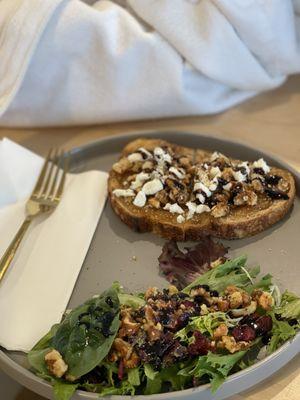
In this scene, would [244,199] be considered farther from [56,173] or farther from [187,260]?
[56,173]

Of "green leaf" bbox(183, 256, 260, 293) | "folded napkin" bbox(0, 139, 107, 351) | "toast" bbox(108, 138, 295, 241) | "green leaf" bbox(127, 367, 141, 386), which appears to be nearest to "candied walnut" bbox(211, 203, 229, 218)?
"toast" bbox(108, 138, 295, 241)

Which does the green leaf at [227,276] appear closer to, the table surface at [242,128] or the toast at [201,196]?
the toast at [201,196]

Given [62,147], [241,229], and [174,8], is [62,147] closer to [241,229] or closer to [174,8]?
[174,8]

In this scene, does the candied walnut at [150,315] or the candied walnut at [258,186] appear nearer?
the candied walnut at [150,315]

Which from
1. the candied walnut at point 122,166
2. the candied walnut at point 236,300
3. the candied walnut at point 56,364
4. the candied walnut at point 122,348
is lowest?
the candied walnut at point 236,300

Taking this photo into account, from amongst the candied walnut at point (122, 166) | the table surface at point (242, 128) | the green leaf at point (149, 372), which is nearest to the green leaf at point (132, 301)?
the green leaf at point (149, 372)

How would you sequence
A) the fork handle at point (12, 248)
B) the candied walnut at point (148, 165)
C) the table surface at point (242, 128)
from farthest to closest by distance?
1. the table surface at point (242, 128)
2. the candied walnut at point (148, 165)
3. the fork handle at point (12, 248)

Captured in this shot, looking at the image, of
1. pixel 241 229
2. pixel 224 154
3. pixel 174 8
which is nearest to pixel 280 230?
pixel 241 229
